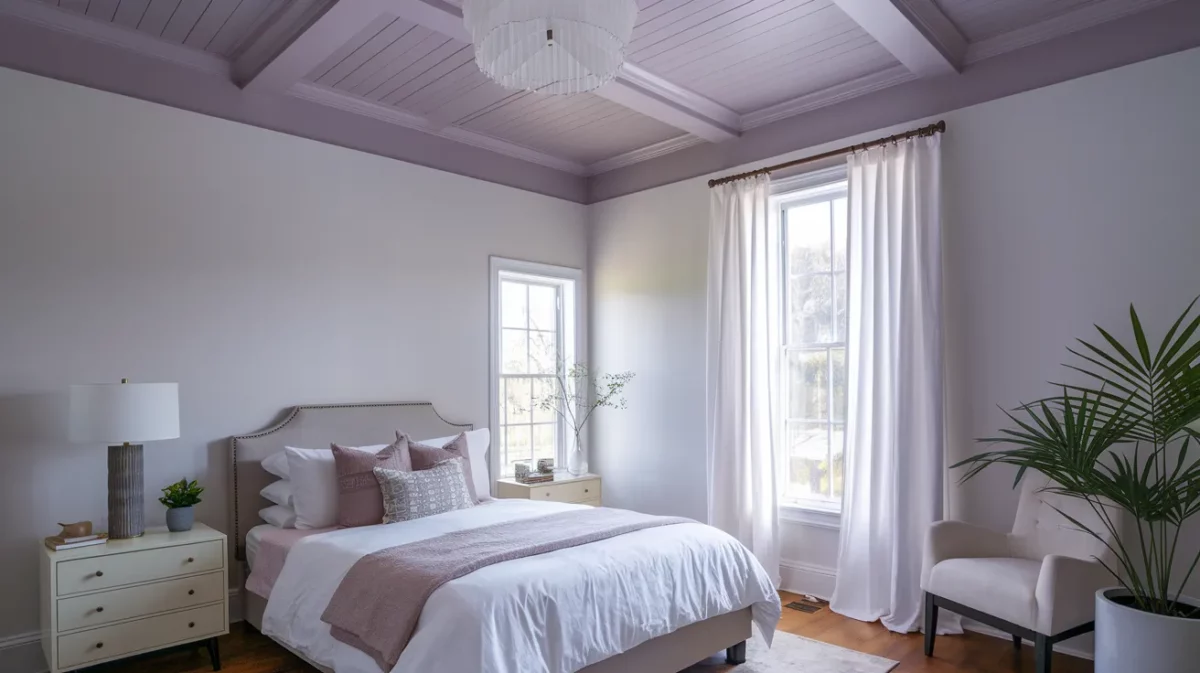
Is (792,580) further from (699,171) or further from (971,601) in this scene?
(699,171)

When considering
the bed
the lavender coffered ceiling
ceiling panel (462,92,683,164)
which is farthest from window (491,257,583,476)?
the bed

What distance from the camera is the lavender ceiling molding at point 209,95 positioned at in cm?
338

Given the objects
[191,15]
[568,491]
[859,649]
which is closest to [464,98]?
[191,15]

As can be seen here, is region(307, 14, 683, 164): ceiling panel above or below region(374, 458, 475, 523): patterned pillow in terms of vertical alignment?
above

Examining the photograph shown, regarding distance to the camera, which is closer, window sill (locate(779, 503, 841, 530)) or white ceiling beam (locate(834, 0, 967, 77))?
white ceiling beam (locate(834, 0, 967, 77))

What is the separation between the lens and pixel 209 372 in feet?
12.5

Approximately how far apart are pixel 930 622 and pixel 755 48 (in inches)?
114

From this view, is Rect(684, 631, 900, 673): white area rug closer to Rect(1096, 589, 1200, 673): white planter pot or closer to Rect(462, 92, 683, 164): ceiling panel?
Rect(1096, 589, 1200, 673): white planter pot

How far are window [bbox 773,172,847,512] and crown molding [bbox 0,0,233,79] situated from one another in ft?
10.7

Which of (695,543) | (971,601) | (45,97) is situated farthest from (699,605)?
(45,97)

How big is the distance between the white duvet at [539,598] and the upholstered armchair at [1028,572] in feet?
2.60

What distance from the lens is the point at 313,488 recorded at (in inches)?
144

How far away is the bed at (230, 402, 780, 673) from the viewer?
8.00 ft

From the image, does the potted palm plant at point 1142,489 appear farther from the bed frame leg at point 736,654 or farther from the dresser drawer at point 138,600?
the dresser drawer at point 138,600
